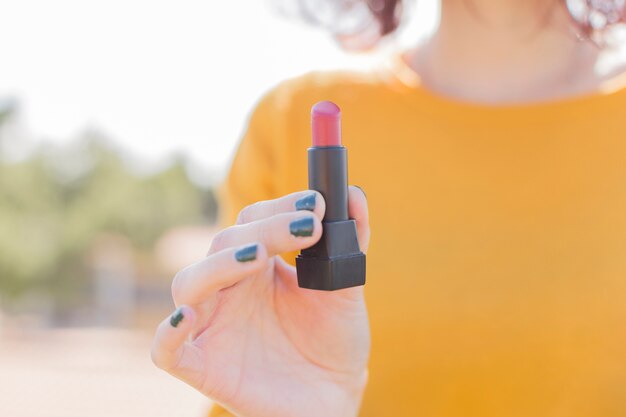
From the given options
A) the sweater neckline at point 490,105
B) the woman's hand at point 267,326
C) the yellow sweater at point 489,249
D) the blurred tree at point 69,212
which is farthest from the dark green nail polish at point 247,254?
the blurred tree at point 69,212

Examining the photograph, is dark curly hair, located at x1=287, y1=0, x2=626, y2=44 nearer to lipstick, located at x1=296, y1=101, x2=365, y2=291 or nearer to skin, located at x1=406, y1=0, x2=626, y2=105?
skin, located at x1=406, y1=0, x2=626, y2=105

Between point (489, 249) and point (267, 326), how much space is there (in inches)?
17.1

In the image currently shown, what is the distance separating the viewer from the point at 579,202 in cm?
134

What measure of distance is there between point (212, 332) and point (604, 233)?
63cm

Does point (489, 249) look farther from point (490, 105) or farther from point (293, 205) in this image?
point (293, 205)

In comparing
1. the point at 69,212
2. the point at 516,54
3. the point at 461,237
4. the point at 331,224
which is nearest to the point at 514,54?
the point at 516,54

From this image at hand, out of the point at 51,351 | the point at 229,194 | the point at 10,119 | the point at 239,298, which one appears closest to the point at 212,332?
the point at 239,298

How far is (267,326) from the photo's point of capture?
3.57ft

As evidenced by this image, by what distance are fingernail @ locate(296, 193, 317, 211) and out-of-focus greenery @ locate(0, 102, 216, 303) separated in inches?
837

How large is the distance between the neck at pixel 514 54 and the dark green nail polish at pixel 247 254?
0.68 metres

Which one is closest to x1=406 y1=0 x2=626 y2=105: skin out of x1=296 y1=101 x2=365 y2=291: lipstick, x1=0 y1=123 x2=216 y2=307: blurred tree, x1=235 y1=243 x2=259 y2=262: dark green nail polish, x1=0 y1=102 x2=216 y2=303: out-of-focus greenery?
x1=296 y1=101 x2=365 y2=291: lipstick

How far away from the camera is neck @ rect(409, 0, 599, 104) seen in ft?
4.81

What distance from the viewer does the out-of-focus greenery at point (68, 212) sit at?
22.2 metres

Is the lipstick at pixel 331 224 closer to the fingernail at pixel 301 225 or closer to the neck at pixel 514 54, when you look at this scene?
the fingernail at pixel 301 225
